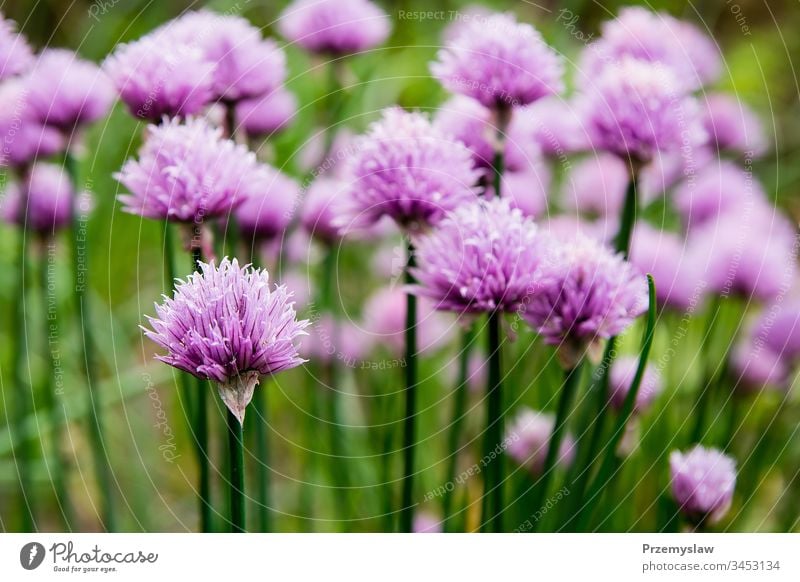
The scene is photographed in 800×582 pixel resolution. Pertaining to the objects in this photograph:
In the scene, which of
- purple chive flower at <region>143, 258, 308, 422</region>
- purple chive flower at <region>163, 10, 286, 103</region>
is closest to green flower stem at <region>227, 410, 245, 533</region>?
purple chive flower at <region>143, 258, 308, 422</region>

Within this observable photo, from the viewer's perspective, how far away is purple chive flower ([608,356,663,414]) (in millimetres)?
570

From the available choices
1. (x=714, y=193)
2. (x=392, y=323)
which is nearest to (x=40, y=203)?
(x=392, y=323)

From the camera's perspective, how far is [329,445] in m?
0.70

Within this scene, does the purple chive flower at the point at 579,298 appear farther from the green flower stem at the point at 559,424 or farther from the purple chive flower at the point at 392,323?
the purple chive flower at the point at 392,323

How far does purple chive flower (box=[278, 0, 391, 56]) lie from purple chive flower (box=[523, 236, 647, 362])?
0.87 ft

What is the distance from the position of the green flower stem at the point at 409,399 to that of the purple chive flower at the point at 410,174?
3cm

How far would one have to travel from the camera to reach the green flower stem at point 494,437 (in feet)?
1.36

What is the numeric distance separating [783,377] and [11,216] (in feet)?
2.04

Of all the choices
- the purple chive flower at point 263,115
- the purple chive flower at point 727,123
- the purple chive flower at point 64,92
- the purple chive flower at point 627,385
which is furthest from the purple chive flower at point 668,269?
the purple chive flower at point 64,92

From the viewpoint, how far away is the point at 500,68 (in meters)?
0.47

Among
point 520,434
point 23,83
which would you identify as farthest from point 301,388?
point 23,83

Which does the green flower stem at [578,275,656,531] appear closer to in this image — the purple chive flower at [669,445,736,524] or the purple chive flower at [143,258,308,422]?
the purple chive flower at [669,445,736,524]

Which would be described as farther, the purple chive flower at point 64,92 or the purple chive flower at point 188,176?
the purple chive flower at point 64,92

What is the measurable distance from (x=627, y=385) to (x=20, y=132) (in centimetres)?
46
